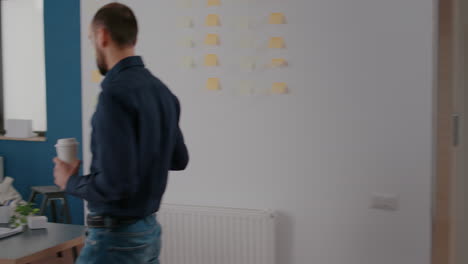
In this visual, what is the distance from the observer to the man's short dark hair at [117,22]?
192 centimetres

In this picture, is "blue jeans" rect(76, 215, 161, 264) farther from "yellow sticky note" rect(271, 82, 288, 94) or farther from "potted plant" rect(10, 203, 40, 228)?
"yellow sticky note" rect(271, 82, 288, 94)

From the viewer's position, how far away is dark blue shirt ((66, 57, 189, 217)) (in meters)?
1.78

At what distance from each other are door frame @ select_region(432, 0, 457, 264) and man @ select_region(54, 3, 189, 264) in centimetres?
152

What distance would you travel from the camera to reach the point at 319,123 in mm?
3072

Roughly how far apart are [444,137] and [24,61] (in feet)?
11.3

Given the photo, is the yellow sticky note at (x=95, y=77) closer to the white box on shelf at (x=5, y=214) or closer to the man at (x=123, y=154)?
the white box on shelf at (x=5, y=214)

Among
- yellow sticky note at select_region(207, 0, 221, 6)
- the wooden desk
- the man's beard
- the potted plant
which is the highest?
yellow sticky note at select_region(207, 0, 221, 6)

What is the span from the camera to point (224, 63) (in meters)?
3.28

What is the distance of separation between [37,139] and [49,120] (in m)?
0.21

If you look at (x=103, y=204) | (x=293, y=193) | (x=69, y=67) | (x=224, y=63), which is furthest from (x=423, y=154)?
(x=69, y=67)

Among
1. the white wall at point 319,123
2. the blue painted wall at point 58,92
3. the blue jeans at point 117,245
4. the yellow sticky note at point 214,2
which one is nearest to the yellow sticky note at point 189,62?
the white wall at point 319,123

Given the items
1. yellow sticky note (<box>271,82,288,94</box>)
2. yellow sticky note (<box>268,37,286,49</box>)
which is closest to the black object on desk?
yellow sticky note (<box>271,82,288,94</box>)

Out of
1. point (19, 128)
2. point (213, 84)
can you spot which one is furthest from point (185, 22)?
point (19, 128)

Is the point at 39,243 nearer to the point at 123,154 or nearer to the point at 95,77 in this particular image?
the point at 123,154
